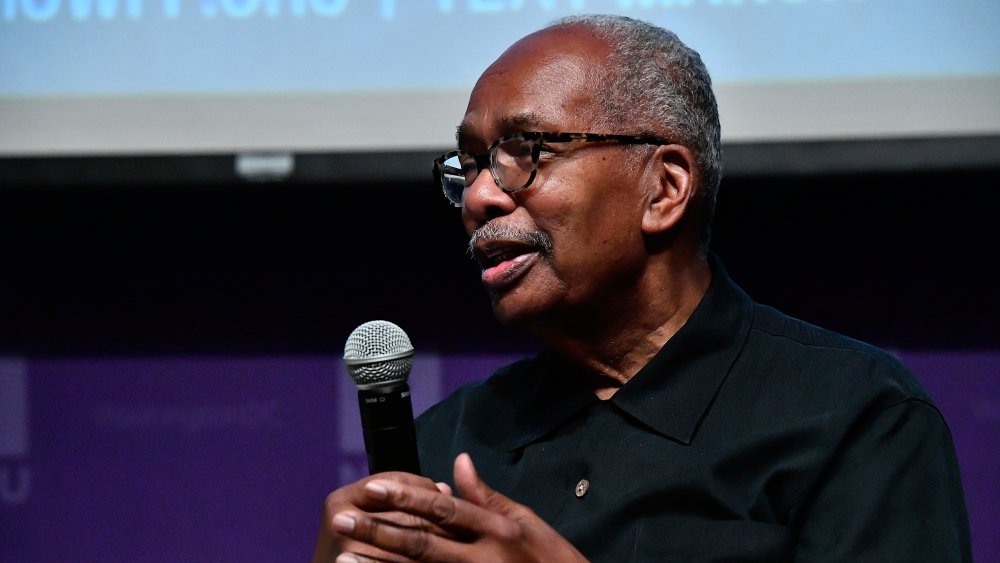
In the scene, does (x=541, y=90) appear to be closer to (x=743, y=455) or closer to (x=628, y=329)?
(x=628, y=329)

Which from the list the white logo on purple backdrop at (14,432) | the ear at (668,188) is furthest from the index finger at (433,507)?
the white logo on purple backdrop at (14,432)

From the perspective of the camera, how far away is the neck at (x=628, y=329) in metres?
1.38

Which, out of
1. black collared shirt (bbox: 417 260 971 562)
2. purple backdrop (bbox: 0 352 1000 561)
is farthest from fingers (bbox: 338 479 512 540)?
purple backdrop (bbox: 0 352 1000 561)

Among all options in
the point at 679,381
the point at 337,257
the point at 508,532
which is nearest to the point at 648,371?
the point at 679,381

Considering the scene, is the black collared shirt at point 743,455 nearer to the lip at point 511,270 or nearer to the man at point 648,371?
the man at point 648,371

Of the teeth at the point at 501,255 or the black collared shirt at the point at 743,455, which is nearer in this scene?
the black collared shirt at the point at 743,455

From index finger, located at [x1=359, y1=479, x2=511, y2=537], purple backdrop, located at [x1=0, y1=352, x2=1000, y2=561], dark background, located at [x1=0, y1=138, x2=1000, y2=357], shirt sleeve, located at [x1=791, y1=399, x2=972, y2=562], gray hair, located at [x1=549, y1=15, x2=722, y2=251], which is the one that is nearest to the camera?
index finger, located at [x1=359, y1=479, x2=511, y2=537]

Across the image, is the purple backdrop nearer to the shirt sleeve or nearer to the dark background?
the dark background

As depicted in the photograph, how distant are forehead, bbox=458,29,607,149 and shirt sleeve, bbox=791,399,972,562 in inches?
20.0

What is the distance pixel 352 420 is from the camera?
2.35m

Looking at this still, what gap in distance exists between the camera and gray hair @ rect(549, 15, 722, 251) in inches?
52.7

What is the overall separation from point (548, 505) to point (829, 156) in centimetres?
104

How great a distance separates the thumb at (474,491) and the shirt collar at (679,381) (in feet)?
0.99

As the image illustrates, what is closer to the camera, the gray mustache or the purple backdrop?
the gray mustache
